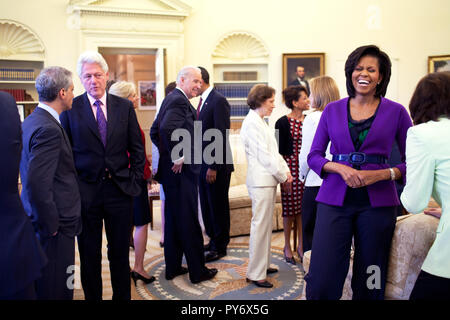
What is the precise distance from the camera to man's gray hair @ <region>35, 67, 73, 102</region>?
2.10m

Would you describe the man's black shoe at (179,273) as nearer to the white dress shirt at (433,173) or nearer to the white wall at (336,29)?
the white dress shirt at (433,173)

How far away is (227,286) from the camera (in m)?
3.39

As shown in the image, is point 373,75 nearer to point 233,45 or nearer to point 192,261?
point 192,261

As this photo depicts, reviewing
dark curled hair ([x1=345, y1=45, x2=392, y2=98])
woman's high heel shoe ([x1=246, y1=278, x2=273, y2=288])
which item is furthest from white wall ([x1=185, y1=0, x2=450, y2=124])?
dark curled hair ([x1=345, y1=45, x2=392, y2=98])

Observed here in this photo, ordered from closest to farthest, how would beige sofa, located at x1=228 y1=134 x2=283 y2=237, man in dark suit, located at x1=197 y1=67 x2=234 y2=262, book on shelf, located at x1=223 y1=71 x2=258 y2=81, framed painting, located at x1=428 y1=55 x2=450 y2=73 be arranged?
man in dark suit, located at x1=197 y1=67 x2=234 y2=262 < beige sofa, located at x1=228 y1=134 x2=283 y2=237 < framed painting, located at x1=428 y1=55 x2=450 y2=73 < book on shelf, located at x1=223 y1=71 x2=258 y2=81

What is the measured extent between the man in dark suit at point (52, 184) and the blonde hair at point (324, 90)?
1.93 m

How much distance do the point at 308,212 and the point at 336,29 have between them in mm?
5547

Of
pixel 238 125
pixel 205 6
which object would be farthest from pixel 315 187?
pixel 205 6

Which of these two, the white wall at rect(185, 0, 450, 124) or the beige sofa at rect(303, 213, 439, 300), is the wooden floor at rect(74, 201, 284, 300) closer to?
the beige sofa at rect(303, 213, 439, 300)

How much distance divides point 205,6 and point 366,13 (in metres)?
3.05

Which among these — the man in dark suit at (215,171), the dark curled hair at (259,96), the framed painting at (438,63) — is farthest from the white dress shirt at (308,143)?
Answer: the framed painting at (438,63)

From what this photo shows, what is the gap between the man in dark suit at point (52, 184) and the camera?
75.6 inches

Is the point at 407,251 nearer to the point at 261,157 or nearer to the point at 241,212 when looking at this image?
the point at 261,157

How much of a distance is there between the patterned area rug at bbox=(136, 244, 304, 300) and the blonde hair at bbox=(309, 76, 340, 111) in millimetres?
1491
